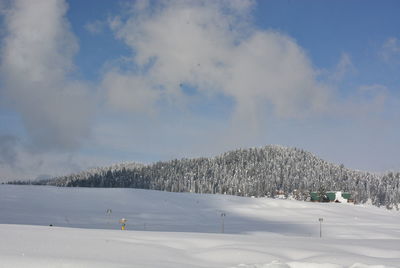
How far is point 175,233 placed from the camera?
727 inches

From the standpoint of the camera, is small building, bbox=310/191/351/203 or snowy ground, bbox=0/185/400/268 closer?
snowy ground, bbox=0/185/400/268

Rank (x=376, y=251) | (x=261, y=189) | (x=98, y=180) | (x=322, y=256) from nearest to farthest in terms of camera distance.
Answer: (x=322, y=256) → (x=376, y=251) → (x=261, y=189) → (x=98, y=180)

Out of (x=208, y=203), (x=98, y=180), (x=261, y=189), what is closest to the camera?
(x=208, y=203)

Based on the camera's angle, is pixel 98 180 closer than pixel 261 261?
No

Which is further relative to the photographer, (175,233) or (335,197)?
(335,197)

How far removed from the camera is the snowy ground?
1030 cm

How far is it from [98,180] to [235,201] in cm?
10413

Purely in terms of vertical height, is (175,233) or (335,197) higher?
(335,197)

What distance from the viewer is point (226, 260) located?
35.8 feet

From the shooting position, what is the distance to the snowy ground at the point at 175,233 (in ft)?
33.8

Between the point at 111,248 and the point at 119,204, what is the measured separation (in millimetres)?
52739

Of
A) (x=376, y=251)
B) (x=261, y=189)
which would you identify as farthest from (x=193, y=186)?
(x=376, y=251)

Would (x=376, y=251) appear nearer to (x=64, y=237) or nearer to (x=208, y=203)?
(x=64, y=237)

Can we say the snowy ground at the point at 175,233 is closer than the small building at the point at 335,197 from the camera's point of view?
Yes
